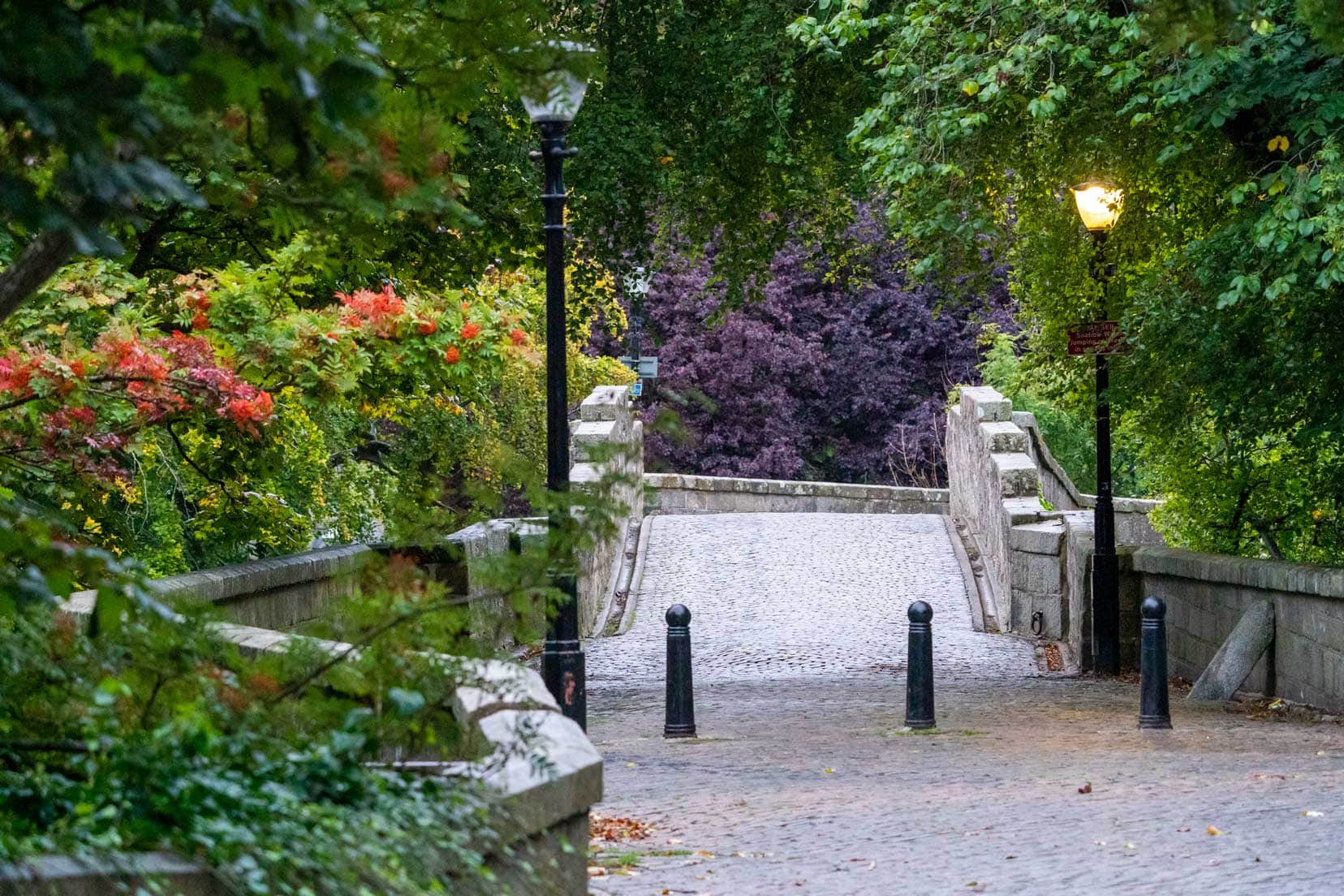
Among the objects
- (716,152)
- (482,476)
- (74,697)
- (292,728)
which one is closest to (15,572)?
(74,697)

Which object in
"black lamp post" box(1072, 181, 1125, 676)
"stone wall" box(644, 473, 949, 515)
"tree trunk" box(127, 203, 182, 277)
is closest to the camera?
"tree trunk" box(127, 203, 182, 277)

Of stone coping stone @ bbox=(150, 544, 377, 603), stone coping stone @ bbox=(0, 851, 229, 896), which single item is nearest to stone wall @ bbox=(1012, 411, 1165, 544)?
stone coping stone @ bbox=(150, 544, 377, 603)

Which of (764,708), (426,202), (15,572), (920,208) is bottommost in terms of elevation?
(764,708)

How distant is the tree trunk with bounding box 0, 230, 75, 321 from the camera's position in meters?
3.68

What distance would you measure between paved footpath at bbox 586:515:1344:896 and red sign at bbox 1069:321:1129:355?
2.66 m

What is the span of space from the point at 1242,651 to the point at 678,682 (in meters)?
4.18

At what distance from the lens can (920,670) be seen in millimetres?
10898

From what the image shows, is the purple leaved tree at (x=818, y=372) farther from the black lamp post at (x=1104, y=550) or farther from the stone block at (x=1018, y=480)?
the black lamp post at (x=1104, y=550)

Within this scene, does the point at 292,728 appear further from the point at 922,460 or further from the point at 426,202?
the point at 922,460

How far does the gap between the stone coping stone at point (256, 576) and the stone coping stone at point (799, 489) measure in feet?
56.9

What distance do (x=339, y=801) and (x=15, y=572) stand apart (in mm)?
861

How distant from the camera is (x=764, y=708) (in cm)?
1263

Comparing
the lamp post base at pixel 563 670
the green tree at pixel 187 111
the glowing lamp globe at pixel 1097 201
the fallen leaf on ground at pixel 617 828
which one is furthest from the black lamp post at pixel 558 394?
the glowing lamp globe at pixel 1097 201

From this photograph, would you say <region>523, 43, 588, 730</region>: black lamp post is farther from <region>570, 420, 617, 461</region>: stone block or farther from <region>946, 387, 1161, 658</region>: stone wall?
<region>570, 420, 617, 461</region>: stone block
